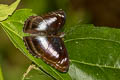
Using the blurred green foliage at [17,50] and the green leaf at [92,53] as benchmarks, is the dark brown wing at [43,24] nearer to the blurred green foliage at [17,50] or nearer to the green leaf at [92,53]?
the green leaf at [92,53]

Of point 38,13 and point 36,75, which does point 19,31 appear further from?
point 38,13

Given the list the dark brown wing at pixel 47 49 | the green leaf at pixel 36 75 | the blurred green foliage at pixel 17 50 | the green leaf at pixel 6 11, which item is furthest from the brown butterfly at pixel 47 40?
the blurred green foliage at pixel 17 50

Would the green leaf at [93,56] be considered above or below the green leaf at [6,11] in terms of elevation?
below

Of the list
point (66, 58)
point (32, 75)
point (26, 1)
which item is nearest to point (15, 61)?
point (26, 1)

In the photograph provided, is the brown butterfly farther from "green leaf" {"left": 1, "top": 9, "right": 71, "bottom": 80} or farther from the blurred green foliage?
the blurred green foliage

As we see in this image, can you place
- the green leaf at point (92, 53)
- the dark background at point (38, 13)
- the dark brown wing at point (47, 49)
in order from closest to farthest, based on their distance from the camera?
1. the dark brown wing at point (47, 49)
2. the green leaf at point (92, 53)
3. the dark background at point (38, 13)

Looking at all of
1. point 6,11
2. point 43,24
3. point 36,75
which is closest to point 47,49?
Answer: point 43,24

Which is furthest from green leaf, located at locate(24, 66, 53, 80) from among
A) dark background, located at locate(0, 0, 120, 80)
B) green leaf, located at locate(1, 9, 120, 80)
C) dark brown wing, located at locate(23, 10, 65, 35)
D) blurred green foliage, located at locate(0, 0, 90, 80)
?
blurred green foliage, located at locate(0, 0, 90, 80)
